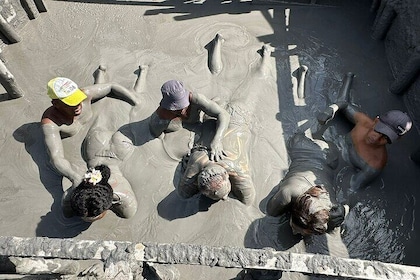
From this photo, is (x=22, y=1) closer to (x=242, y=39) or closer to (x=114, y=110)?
(x=114, y=110)

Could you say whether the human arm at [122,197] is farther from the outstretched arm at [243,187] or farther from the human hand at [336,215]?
the human hand at [336,215]

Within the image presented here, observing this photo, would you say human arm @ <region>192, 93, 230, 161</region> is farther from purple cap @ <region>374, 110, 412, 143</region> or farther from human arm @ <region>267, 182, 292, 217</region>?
purple cap @ <region>374, 110, 412, 143</region>

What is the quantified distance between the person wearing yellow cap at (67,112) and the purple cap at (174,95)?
0.87m

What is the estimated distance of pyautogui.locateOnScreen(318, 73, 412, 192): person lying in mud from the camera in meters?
4.95

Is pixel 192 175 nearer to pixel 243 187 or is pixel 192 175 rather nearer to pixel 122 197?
pixel 243 187

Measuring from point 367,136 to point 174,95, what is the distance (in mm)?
2289

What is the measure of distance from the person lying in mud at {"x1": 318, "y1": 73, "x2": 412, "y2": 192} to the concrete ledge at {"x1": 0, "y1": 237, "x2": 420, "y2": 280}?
1.96 m

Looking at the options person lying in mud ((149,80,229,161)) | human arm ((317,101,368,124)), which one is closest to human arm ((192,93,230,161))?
person lying in mud ((149,80,229,161))

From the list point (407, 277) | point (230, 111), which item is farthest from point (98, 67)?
point (407, 277)

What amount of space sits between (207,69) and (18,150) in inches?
106

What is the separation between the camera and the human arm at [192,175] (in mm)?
4948

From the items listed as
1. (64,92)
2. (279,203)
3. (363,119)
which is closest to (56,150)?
(64,92)

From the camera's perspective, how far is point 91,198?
14.3 ft

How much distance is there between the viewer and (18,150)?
18.4 ft
